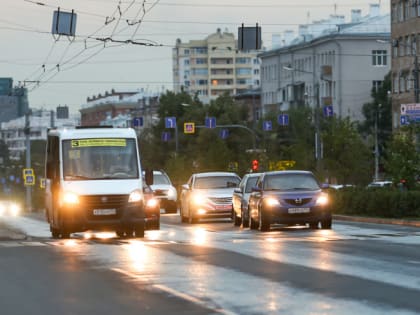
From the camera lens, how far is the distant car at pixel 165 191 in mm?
58656

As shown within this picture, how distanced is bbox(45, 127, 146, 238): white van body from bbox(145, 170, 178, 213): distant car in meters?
24.1

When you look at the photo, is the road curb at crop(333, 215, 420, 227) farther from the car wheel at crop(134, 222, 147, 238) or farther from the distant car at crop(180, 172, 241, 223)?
the car wheel at crop(134, 222, 147, 238)

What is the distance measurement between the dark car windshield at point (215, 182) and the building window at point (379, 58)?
91.9 meters

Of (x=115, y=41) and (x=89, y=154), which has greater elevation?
→ (x=115, y=41)

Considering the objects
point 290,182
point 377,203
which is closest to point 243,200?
point 290,182

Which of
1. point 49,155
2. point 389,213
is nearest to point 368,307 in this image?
point 49,155

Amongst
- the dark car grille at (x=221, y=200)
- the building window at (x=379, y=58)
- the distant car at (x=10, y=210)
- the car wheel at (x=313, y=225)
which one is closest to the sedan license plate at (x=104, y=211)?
the car wheel at (x=313, y=225)

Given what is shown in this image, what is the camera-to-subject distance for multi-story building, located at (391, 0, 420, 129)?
11506 centimetres

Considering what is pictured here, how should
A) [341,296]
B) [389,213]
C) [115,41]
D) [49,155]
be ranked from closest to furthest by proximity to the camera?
[341,296]
[49,155]
[389,213]
[115,41]

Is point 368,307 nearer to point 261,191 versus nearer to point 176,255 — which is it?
point 176,255

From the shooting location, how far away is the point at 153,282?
17.8 meters

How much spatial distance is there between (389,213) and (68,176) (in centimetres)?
1623

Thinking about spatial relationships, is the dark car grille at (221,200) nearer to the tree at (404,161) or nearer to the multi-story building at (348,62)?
the tree at (404,161)

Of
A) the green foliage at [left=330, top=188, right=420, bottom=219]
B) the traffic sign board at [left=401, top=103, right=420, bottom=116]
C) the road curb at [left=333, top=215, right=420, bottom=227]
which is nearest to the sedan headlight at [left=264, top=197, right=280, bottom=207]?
the road curb at [left=333, top=215, right=420, bottom=227]
